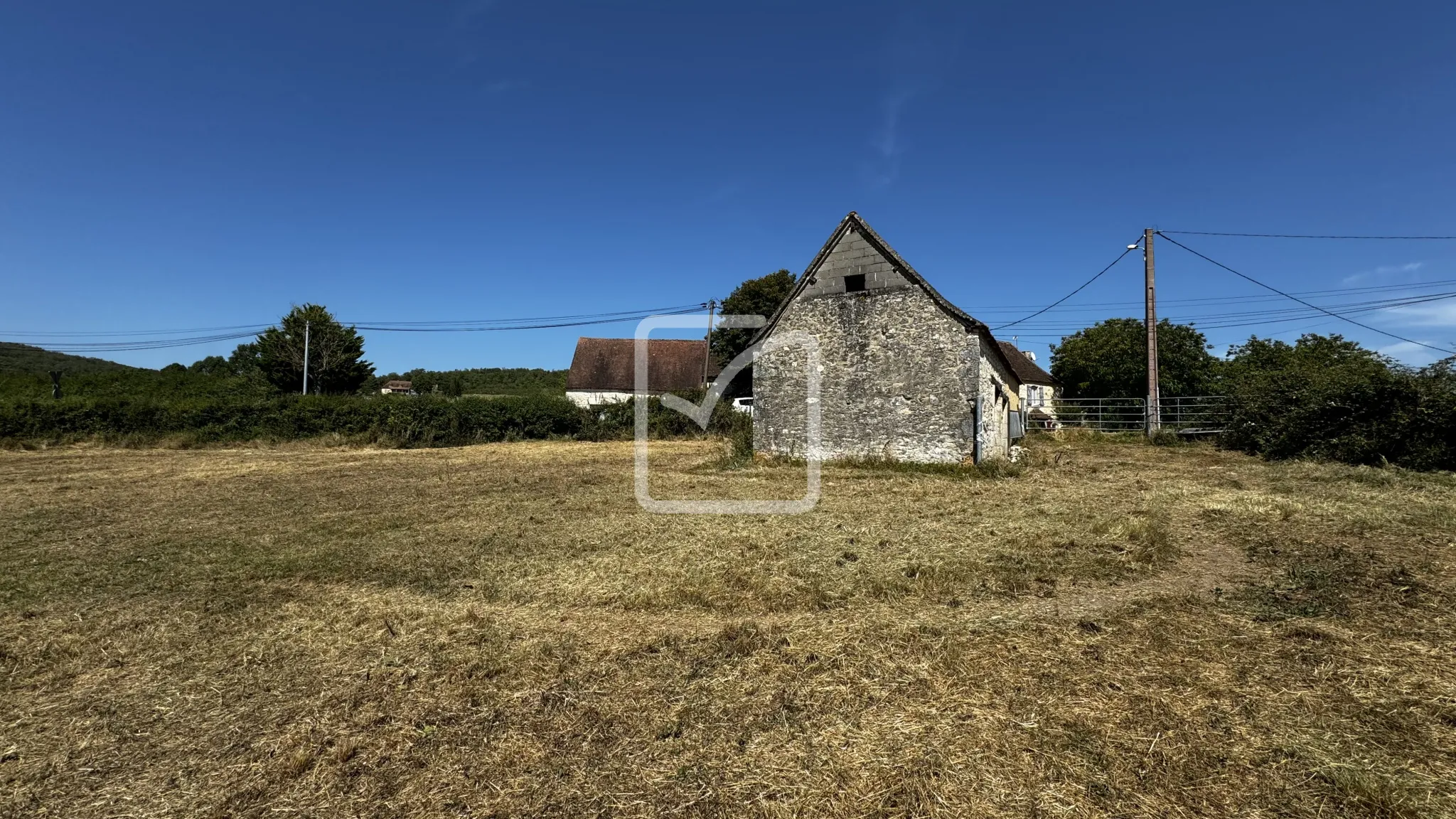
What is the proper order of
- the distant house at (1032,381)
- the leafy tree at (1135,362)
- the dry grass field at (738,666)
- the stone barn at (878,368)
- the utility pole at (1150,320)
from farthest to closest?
the distant house at (1032,381) < the leafy tree at (1135,362) < the utility pole at (1150,320) < the stone barn at (878,368) < the dry grass field at (738,666)

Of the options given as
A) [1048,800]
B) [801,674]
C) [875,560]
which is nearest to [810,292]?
[875,560]

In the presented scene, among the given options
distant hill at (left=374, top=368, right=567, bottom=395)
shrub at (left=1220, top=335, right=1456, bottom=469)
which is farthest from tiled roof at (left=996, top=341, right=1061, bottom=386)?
distant hill at (left=374, top=368, right=567, bottom=395)

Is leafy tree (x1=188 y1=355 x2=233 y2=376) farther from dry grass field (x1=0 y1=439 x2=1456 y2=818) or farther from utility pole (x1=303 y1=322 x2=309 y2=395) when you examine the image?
dry grass field (x1=0 y1=439 x2=1456 y2=818)

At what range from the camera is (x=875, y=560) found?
690 cm

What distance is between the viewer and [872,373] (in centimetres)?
1559

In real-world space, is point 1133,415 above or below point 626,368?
below

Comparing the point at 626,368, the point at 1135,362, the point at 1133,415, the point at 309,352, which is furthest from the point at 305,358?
the point at 1135,362

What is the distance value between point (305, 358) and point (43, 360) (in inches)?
2171

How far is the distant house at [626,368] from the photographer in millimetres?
40000

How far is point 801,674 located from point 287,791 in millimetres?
2916

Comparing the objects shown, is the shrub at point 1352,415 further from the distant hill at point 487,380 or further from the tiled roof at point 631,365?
the distant hill at point 487,380

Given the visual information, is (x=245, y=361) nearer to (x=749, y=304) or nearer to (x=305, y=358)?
(x=305, y=358)

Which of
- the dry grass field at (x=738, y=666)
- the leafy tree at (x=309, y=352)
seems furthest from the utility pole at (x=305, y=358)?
the dry grass field at (x=738, y=666)

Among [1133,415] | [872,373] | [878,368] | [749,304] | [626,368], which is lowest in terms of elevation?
[1133,415]
